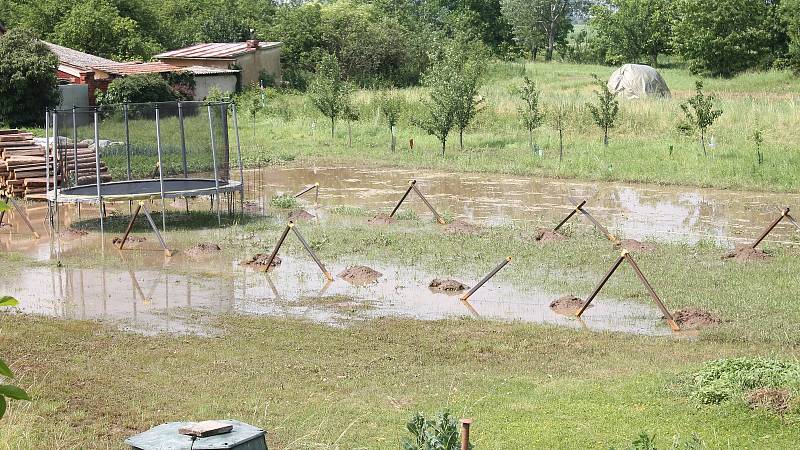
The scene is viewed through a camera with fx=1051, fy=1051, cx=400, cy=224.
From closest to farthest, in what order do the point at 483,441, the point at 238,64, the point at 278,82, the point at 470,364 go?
the point at 483,441 → the point at 470,364 → the point at 238,64 → the point at 278,82

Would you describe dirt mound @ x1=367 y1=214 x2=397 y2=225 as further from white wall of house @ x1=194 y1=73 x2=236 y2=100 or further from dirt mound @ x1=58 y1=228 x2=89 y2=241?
white wall of house @ x1=194 y1=73 x2=236 y2=100

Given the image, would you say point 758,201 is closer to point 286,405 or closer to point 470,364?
point 470,364

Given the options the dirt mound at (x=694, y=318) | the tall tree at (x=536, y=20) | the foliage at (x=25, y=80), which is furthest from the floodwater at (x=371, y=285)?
the tall tree at (x=536, y=20)

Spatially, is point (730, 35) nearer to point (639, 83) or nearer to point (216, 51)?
point (639, 83)

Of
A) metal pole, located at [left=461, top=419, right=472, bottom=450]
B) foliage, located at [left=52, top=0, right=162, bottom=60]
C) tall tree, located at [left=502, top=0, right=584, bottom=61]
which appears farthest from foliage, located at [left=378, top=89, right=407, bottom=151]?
tall tree, located at [left=502, top=0, right=584, bottom=61]

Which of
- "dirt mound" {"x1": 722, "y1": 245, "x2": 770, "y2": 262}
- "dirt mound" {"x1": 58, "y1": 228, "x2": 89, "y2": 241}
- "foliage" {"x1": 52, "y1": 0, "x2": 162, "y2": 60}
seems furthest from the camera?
"foliage" {"x1": 52, "y1": 0, "x2": 162, "y2": 60}

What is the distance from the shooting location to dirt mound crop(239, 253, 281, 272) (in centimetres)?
1836

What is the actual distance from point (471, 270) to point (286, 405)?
8.10 meters

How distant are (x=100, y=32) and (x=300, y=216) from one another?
34.3 m

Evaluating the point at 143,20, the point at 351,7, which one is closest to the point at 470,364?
the point at 143,20

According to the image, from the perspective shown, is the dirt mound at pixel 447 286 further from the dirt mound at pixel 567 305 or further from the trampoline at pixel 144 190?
the trampoline at pixel 144 190

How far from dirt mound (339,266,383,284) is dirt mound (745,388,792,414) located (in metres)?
8.30

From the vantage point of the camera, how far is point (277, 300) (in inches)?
634

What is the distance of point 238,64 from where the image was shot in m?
51.8
